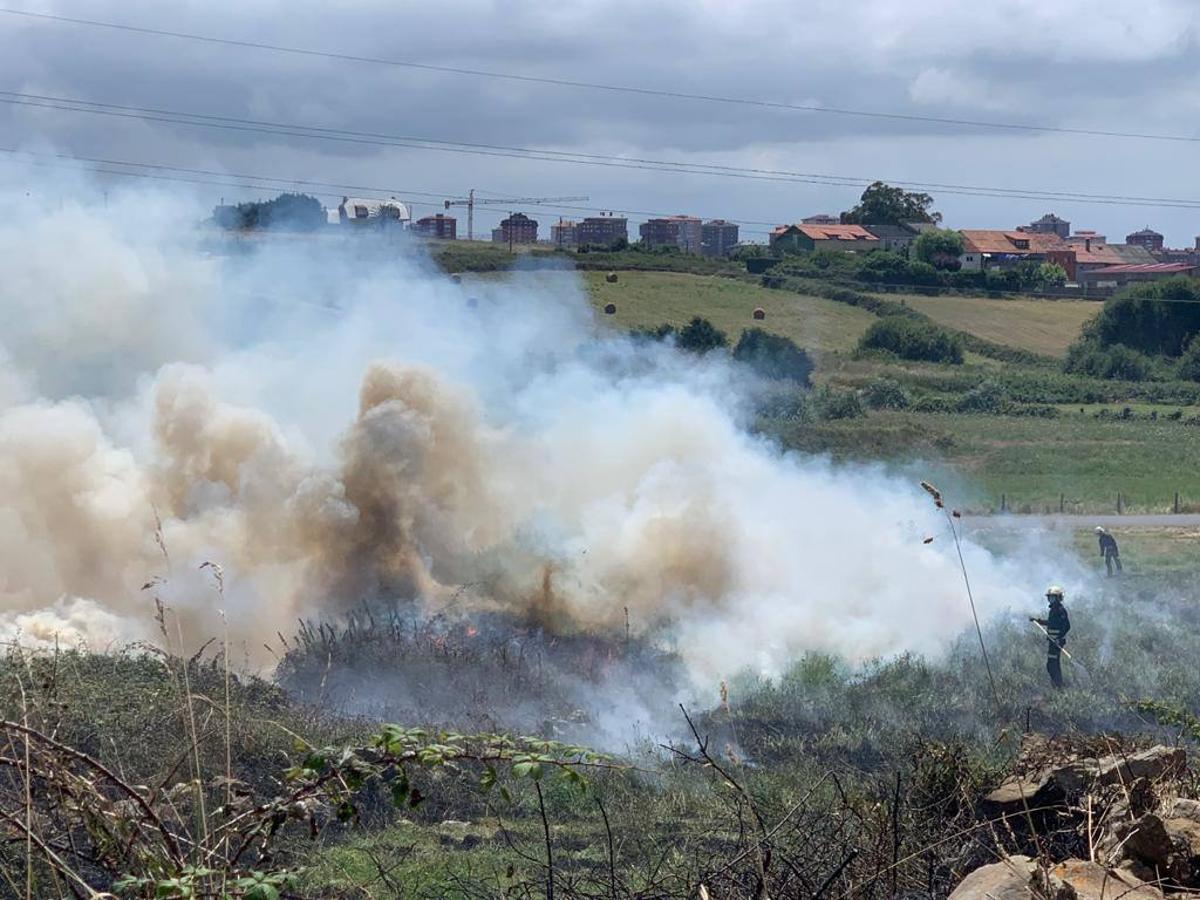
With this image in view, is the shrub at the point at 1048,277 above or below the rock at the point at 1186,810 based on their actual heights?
above

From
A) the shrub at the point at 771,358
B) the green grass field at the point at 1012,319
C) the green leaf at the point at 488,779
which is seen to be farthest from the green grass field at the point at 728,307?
the green leaf at the point at 488,779

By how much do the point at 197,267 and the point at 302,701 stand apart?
54.5ft

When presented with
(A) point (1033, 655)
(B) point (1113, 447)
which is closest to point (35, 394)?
(A) point (1033, 655)

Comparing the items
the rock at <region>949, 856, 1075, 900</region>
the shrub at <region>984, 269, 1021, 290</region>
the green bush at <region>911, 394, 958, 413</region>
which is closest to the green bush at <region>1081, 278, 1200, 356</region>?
the shrub at <region>984, 269, 1021, 290</region>

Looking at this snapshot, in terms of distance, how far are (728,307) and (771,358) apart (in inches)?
337

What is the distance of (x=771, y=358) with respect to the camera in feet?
165

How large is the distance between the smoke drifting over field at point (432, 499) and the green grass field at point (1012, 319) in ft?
126

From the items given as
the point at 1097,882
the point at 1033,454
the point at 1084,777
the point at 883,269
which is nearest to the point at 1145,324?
the point at 883,269

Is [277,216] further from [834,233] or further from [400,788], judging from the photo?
[834,233]

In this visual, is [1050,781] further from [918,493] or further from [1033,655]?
[918,493]

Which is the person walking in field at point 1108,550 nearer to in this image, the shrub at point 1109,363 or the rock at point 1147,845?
the rock at point 1147,845

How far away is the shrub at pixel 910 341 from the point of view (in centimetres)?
5894

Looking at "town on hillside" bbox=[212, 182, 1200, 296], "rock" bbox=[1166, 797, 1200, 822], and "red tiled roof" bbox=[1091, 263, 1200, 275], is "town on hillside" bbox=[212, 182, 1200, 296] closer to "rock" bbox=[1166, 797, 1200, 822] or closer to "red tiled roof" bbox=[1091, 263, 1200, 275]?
"red tiled roof" bbox=[1091, 263, 1200, 275]

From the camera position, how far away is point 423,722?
15.9 meters
